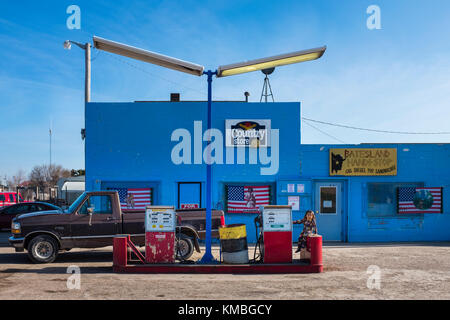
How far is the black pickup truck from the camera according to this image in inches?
422

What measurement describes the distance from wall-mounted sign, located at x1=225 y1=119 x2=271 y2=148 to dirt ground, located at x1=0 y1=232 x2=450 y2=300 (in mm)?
5348

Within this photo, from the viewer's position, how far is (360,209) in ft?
50.9

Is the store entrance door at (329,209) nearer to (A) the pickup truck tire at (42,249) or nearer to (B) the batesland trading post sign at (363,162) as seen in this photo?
(B) the batesland trading post sign at (363,162)

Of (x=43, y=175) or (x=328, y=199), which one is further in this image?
(x=43, y=175)

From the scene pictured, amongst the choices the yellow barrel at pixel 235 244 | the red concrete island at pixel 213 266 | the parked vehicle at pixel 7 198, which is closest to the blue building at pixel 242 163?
the yellow barrel at pixel 235 244

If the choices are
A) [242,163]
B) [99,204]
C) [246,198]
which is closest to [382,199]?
[246,198]

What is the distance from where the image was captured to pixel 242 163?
50.7 feet

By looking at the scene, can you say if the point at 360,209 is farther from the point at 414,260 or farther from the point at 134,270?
the point at 134,270

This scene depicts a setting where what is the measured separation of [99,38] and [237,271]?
6611mm

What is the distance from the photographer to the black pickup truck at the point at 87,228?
1073cm

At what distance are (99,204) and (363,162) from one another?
10168mm

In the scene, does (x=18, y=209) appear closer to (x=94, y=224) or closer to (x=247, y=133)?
(x=94, y=224)

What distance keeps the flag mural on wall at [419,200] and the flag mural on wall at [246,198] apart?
546 centimetres
